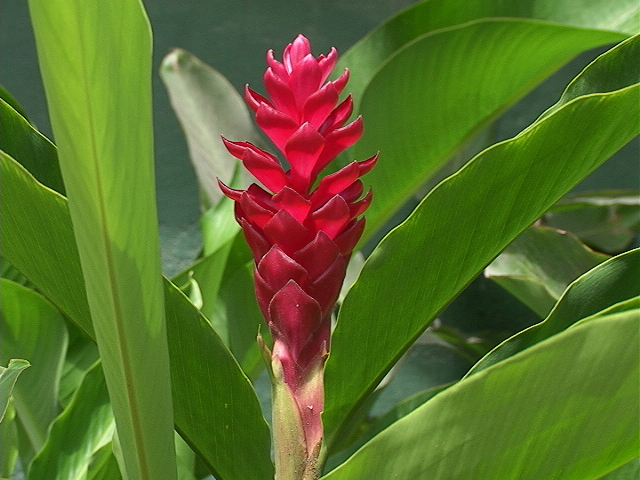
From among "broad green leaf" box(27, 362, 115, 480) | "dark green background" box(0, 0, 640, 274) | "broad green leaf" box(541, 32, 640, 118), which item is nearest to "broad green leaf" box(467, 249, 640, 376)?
"broad green leaf" box(541, 32, 640, 118)

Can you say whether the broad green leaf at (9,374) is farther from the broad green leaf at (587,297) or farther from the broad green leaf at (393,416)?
the broad green leaf at (393,416)

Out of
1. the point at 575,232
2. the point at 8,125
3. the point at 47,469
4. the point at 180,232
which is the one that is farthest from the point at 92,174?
the point at 180,232

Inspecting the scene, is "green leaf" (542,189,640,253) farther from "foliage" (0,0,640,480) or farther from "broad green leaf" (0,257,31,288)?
"broad green leaf" (0,257,31,288)

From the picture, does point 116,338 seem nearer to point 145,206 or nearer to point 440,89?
point 145,206

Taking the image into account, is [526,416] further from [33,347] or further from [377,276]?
[33,347]

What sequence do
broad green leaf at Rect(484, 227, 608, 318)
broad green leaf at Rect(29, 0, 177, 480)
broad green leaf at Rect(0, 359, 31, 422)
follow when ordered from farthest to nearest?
1. broad green leaf at Rect(484, 227, 608, 318)
2. broad green leaf at Rect(0, 359, 31, 422)
3. broad green leaf at Rect(29, 0, 177, 480)

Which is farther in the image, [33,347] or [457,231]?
[33,347]

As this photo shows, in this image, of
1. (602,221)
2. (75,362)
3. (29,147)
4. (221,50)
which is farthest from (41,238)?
(221,50)
